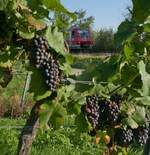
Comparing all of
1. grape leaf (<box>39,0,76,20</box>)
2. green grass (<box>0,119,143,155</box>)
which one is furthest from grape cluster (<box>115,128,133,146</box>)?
green grass (<box>0,119,143,155</box>)

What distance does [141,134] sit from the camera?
3.44 metres

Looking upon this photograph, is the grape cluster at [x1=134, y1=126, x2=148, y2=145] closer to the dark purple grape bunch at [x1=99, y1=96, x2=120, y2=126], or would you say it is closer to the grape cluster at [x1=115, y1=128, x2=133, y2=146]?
the grape cluster at [x1=115, y1=128, x2=133, y2=146]

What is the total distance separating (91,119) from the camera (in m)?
3.11

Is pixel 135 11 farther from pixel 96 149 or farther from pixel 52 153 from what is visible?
pixel 96 149

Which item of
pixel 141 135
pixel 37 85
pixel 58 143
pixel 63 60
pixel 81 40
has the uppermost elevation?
pixel 81 40

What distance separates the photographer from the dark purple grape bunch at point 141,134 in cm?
341

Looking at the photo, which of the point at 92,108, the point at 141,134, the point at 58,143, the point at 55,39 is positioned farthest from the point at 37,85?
the point at 58,143

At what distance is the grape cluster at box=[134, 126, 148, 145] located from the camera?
11.2 ft

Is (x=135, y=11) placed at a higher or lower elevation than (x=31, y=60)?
higher

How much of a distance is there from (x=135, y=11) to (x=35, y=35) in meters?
0.51

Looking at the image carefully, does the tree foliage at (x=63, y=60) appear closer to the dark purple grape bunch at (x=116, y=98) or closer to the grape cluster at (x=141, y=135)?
the dark purple grape bunch at (x=116, y=98)

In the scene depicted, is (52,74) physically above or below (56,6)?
below

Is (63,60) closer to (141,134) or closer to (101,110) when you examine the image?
(101,110)

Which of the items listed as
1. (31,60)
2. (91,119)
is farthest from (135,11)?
(91,119)
